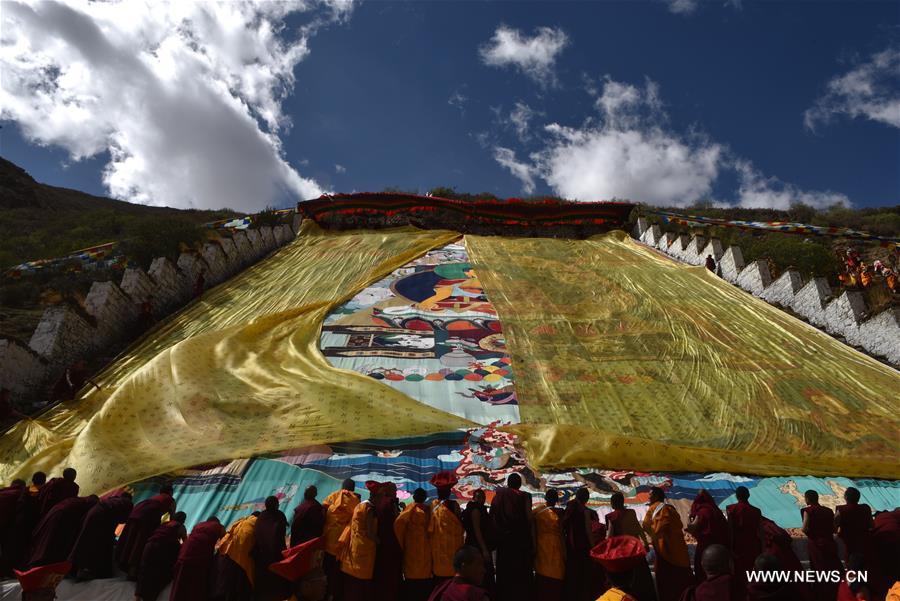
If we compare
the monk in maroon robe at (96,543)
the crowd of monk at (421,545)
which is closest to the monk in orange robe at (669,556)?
the crowd of monk at (421,545)

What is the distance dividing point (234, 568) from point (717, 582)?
8.55 feet

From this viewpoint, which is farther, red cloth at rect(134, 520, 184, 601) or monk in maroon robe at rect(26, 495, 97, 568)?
monk in maroon robe at rect(26, 495, 97, 568)

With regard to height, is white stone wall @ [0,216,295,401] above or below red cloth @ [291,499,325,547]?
above

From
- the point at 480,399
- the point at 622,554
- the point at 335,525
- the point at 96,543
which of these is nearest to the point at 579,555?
the point at 622,554

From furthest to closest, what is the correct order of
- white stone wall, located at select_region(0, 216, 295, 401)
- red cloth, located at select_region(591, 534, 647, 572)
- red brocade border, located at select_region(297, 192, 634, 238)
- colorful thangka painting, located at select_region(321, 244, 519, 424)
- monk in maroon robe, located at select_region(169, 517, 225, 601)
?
1. red brocade border, located at select_region(297, 192, 634, 238)
2. colorful thangka painting, located at select_region(321, 244, 519, 424)
3. white stone wall, located at select_region(0, 216, 295, 401)
4. monk in maroon robe, located at select_region(169, 517, 225, 601)
5. red cloth, located at select_region(591, 534, 647, 572)

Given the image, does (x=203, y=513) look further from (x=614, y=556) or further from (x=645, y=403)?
(x=645, y=403)

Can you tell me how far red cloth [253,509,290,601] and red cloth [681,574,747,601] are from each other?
88.5 inches

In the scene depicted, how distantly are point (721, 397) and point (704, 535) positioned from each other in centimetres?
300

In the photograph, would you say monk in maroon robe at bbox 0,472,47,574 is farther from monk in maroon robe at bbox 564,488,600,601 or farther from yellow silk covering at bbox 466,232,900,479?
yellow silk covering at bbox 466,232,900,479

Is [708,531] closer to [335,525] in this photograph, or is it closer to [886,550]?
[886,550]

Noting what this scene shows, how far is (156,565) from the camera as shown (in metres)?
3.22

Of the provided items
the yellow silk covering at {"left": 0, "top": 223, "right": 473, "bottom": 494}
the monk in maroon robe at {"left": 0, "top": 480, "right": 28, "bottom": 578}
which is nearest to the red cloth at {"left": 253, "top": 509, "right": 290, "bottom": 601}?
the yellow silk covering at {"left": 0, "top": 223, "right": 473, "bottom": 494}

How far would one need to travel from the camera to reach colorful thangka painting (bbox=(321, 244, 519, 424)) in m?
6.04

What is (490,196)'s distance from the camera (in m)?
28.4
